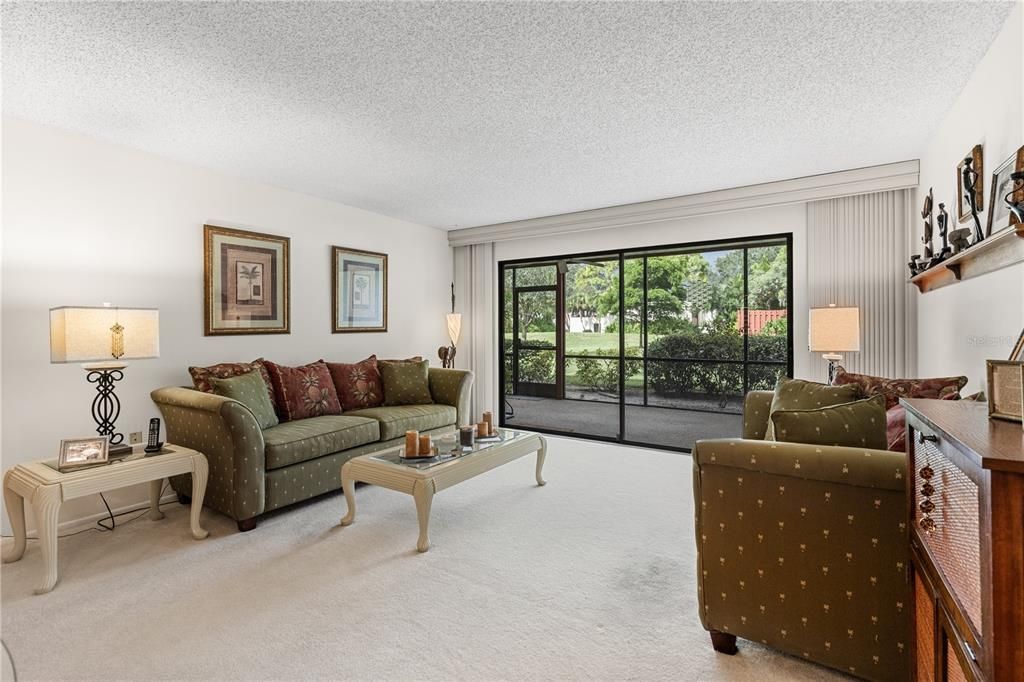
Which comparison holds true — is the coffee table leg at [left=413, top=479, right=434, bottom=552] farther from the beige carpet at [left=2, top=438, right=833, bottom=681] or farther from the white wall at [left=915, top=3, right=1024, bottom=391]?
the white wall at [left=915, top=3, right=1024, bottom=391]

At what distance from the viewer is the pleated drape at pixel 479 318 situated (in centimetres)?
619

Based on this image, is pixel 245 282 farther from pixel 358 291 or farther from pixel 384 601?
pixel 384 601

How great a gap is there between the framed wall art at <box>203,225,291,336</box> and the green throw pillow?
660mm

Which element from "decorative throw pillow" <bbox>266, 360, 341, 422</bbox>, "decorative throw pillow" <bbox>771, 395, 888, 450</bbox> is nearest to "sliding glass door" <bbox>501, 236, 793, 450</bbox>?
"decorative throw pillow" <bbox>266, 360, 341, 422</bbox>

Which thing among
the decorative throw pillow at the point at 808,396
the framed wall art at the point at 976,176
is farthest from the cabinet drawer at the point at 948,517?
the framed wall art at the point at 976,176

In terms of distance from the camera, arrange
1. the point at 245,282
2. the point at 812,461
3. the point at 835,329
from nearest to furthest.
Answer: the point at 812,461 < the point at 835,329 < the point at 245,282

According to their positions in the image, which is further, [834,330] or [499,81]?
[834,330]

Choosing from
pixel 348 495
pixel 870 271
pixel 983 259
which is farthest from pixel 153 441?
pixel 870 271

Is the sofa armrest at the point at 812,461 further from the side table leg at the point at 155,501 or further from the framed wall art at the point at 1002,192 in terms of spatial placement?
the side table leg at the point at 155,501

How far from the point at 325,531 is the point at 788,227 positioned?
4418 millimetres

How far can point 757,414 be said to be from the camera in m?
3.18

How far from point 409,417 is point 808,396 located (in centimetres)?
294

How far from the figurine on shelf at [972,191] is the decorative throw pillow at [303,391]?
4.18 meters

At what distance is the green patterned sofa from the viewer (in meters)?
3.05
